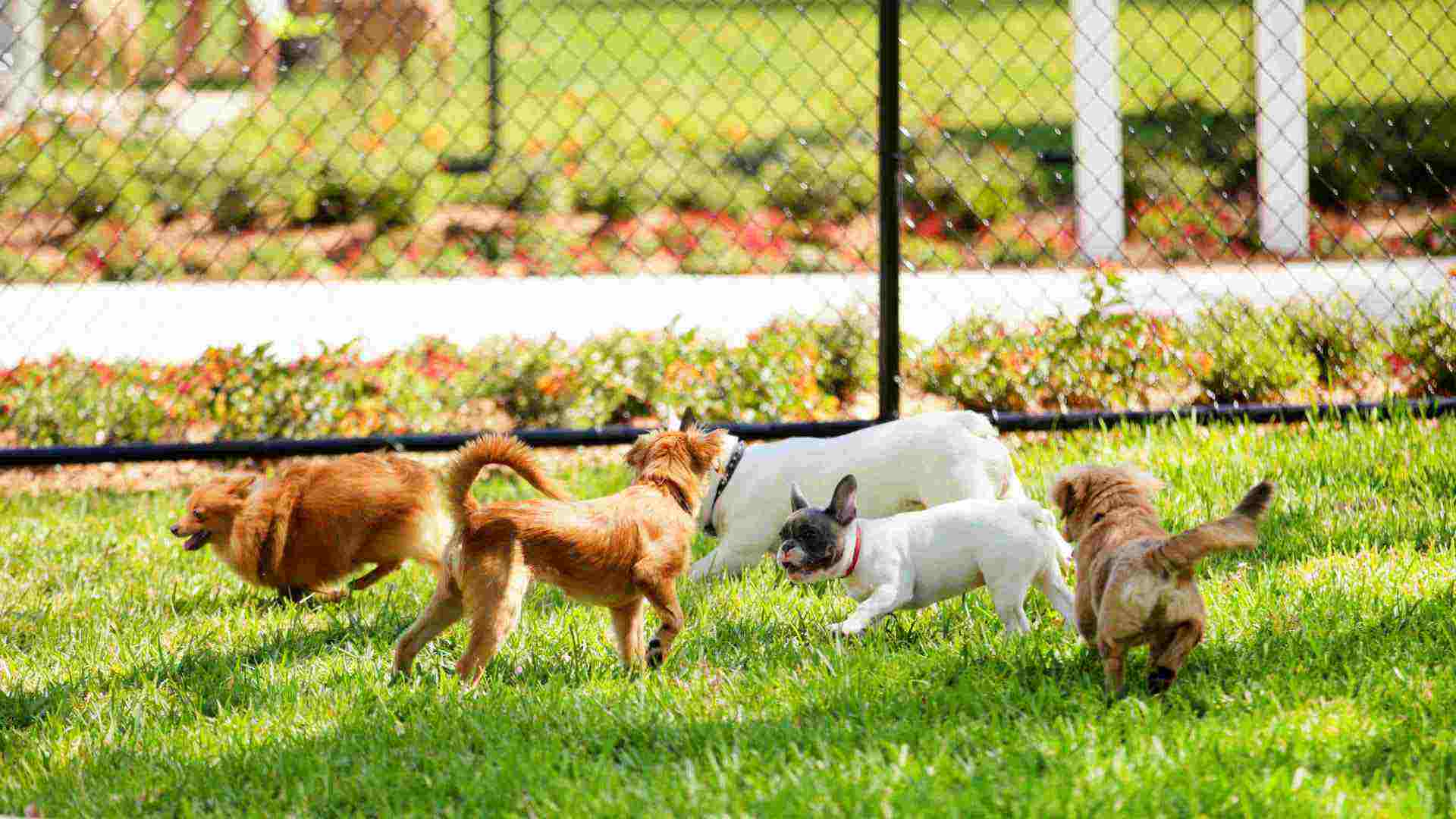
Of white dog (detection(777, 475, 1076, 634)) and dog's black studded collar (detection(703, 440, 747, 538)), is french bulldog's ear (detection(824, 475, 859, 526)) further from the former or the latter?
dog's black studded collar (detection(703, 440, 747, 538))

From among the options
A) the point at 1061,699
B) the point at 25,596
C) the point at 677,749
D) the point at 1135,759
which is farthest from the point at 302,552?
the point at 1135,759

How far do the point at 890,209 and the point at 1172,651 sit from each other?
2956 millimetres

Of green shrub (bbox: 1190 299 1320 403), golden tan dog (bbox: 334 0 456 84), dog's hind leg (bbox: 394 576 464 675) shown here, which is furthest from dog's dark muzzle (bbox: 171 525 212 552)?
golden tan dog (bbox: 334 0 456 84)

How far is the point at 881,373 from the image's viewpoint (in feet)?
19.8

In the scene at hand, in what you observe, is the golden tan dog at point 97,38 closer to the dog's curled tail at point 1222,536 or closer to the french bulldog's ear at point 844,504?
the french bulldog's ear at point 844,504

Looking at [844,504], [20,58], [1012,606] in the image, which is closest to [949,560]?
[1012,606]

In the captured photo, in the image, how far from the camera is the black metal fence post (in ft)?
19.4

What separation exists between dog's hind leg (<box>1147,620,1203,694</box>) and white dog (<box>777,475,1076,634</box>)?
0.62 metres

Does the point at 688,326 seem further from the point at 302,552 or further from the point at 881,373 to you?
the point at 302,552

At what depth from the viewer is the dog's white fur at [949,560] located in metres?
3.95

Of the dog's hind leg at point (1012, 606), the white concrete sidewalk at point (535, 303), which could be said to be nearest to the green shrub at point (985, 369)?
the white concrete sidewalk at point (535, 303)

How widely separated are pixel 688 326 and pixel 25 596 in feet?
15.4

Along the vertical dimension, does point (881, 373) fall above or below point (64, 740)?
above

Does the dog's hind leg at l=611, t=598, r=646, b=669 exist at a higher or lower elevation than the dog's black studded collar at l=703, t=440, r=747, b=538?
lower
